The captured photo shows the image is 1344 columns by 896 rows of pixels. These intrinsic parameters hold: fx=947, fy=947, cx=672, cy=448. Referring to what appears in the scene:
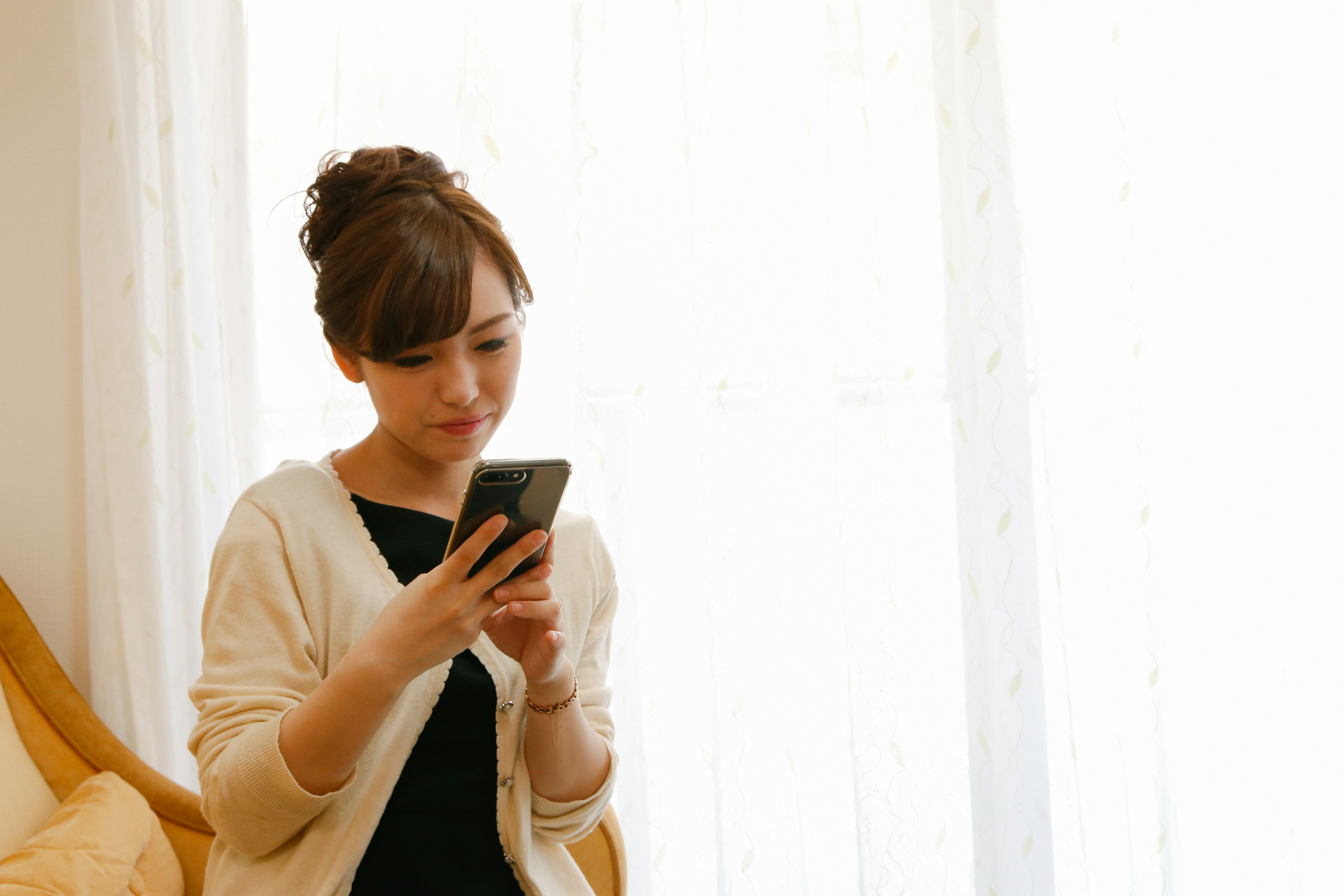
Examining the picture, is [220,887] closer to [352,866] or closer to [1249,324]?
[352,866]

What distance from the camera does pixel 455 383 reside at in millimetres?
964

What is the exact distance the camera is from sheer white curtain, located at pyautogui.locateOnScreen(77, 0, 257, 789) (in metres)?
1.91

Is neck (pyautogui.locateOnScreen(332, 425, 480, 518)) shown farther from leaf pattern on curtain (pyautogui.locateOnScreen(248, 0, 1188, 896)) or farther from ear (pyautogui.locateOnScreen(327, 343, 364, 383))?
leaf pattern on curtain (pyautogui.locateOnScreen(248, 0, 1188, 896))

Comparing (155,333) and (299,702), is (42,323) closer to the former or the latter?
(155,333)

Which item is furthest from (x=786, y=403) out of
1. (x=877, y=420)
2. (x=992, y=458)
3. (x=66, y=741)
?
(x=66, y=741)

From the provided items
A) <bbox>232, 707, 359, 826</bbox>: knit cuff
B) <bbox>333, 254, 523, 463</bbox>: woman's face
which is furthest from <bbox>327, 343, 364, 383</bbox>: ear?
<bbox>232, 707, 359, 826</bbox>: knit cuff

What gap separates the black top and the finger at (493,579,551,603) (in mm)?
133

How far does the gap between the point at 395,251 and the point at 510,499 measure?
30 centimetres

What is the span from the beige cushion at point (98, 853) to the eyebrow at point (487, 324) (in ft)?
3.56

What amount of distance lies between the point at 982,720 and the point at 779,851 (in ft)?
1.50

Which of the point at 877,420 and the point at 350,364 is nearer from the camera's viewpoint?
the point at 350,364

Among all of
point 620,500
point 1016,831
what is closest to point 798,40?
point 620,500

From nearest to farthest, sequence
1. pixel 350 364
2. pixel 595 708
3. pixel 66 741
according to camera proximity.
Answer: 1. pixel 350 364
2. pixel 595 708
3. pixel 66 741

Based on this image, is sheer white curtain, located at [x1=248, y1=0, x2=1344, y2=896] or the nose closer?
the nose
